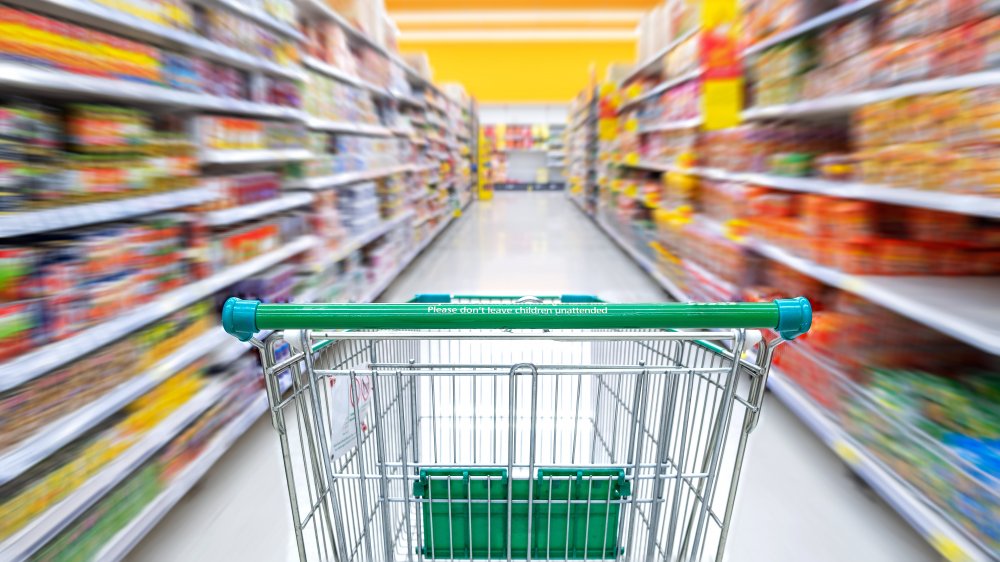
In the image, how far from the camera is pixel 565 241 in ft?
26.0

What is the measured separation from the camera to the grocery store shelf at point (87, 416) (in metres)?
1.30

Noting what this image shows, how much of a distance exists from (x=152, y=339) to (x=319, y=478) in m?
1.09

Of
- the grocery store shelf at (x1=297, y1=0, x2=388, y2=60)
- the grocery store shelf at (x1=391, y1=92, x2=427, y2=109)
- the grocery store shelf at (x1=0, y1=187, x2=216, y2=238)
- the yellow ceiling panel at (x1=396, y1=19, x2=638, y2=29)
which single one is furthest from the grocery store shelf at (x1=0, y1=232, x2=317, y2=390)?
the yellow ceiling panel at (x1=396, y1=19, x2=638, y2=29)

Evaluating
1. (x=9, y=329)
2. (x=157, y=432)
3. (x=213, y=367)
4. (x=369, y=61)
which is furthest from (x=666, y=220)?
(x=9, y=329)

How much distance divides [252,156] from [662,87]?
3.39m

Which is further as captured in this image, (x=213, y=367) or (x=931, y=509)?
(x=213, y=367)

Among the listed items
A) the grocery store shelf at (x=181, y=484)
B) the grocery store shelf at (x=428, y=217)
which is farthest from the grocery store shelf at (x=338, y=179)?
the grocery store shelf at (x=428, y=217)

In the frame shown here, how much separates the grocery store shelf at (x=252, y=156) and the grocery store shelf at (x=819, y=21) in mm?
2326

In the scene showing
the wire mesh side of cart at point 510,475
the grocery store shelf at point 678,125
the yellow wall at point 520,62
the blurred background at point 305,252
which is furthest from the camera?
the yellow wall at point 520,62

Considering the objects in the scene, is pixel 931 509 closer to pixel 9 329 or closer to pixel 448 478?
pixel 448 478

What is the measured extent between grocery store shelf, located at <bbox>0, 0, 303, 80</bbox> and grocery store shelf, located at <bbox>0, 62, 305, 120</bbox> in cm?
6

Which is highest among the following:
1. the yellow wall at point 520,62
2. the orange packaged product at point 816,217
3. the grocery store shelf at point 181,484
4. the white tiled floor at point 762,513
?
the yellow wall at point 520,62

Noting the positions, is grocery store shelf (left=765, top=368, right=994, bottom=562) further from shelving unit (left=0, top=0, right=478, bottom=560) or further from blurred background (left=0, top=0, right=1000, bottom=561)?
shelving unit (left=0, top=0, right=478, bottom=560)

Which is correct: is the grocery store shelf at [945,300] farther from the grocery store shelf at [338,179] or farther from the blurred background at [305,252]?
the grocery store shelf at [338,179]
